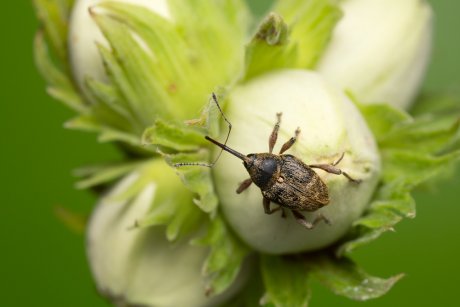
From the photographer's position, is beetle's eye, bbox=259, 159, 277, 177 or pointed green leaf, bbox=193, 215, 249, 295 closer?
beetle's eye, bbox=259, 159, 277, 177

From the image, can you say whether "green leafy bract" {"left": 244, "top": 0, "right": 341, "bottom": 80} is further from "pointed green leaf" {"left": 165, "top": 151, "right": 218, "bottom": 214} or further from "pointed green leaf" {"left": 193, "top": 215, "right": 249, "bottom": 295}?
"pointed green leaf" {"left": 193, "top": 215, "right": 249, "bottom": 295}

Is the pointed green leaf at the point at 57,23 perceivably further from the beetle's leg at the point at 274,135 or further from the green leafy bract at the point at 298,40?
the beetle's leg at the point at 274,135

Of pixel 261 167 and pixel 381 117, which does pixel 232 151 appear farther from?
pixel 381 117

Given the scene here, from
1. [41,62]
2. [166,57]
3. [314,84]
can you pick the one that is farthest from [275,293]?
[41,62]

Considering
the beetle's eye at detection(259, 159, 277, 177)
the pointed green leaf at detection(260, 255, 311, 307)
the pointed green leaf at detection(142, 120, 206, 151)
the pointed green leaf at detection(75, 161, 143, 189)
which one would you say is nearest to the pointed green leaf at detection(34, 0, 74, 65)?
the pointed green leaf at detection(75, 161, 143, 189)

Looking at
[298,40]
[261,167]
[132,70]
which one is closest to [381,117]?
[298,40]

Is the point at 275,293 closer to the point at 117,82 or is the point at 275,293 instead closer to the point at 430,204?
the point at 117,82

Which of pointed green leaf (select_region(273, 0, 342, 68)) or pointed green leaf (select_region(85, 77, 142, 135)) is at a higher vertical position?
pointed green leaf (select_region(273, 0, 342, 68))

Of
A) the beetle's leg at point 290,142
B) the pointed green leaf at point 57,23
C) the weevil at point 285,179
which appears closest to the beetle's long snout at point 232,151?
the weevil at point 285,179
